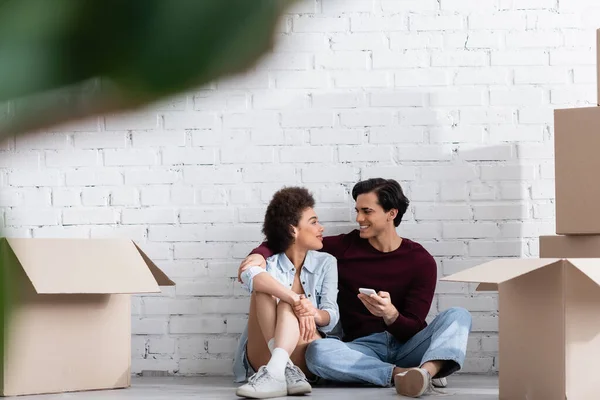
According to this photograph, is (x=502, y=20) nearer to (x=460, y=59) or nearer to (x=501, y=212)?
(x=460, y=59)

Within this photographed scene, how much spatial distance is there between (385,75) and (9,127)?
293 cm

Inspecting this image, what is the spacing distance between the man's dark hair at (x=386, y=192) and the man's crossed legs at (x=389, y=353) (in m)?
0.39

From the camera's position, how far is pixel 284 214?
9.39 ft

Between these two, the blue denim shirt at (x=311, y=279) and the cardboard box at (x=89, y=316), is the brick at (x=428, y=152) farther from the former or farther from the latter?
the cardboard box at (x=89, y=316)

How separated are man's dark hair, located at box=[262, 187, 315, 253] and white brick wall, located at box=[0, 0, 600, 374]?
220 millimetres

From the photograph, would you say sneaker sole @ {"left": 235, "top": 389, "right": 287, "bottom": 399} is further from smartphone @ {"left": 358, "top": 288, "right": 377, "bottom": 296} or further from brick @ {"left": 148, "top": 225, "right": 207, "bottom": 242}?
brick @ {"left": 148, "top": 225, "right": 207, "bottom": 242}

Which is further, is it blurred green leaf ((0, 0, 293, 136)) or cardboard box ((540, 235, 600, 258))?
cardboard box ((540, 235, 600, 258))

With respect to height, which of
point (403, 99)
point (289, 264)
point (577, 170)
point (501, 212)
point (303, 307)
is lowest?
point (303, 307)

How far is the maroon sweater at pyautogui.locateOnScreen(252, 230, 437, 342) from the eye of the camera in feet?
9.43

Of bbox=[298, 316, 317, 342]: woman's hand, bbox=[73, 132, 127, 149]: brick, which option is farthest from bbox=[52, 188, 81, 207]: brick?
bbox=[73, 132, 127, 149]: brick

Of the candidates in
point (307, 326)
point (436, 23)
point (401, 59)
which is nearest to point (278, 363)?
point (307, 326)

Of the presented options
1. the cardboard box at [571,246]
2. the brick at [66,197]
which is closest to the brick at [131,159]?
the brick at [66,197]

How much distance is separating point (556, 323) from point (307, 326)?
0.80 meters

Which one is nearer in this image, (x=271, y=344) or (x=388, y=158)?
(x=271, y=344)
